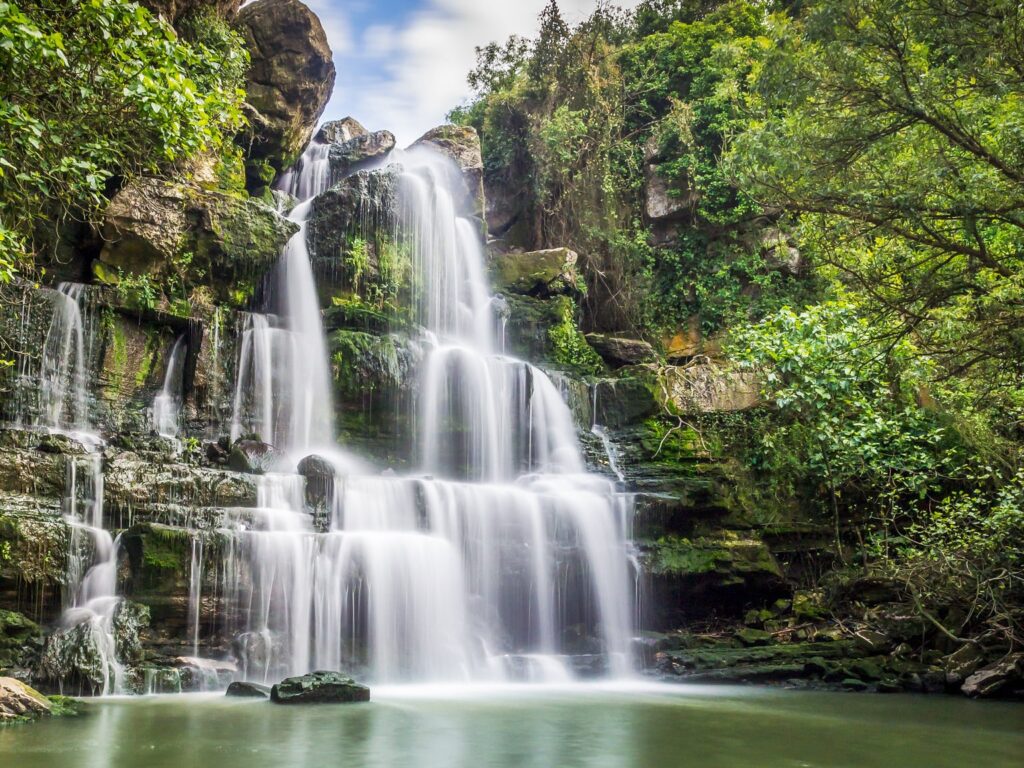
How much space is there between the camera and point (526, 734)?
8.08 m

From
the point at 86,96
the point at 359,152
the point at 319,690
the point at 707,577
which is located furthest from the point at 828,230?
the point at 359,152

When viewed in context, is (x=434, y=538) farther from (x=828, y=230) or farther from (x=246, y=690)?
(x=828, y=230)

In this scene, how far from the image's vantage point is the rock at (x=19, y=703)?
7660mm

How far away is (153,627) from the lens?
35.8 ft

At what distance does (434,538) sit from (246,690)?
432cm

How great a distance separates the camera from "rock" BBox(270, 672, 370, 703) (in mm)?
9391

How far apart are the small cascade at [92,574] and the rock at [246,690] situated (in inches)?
51.0

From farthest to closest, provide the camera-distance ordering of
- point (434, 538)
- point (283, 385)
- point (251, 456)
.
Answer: point (283, 385) → point (251, 456) → point (434, 538)

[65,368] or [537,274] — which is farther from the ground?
[537,274]

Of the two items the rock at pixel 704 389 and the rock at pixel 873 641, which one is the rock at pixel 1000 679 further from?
the rock at pixel 704 389

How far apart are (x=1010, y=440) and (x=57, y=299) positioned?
16413 millimetres

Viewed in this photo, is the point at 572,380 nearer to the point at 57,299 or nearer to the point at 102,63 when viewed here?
the point at 57,299

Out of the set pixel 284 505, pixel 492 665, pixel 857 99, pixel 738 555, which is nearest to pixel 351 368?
pixel 284 505

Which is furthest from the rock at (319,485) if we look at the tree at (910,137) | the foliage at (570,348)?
the tree at (910,137)
